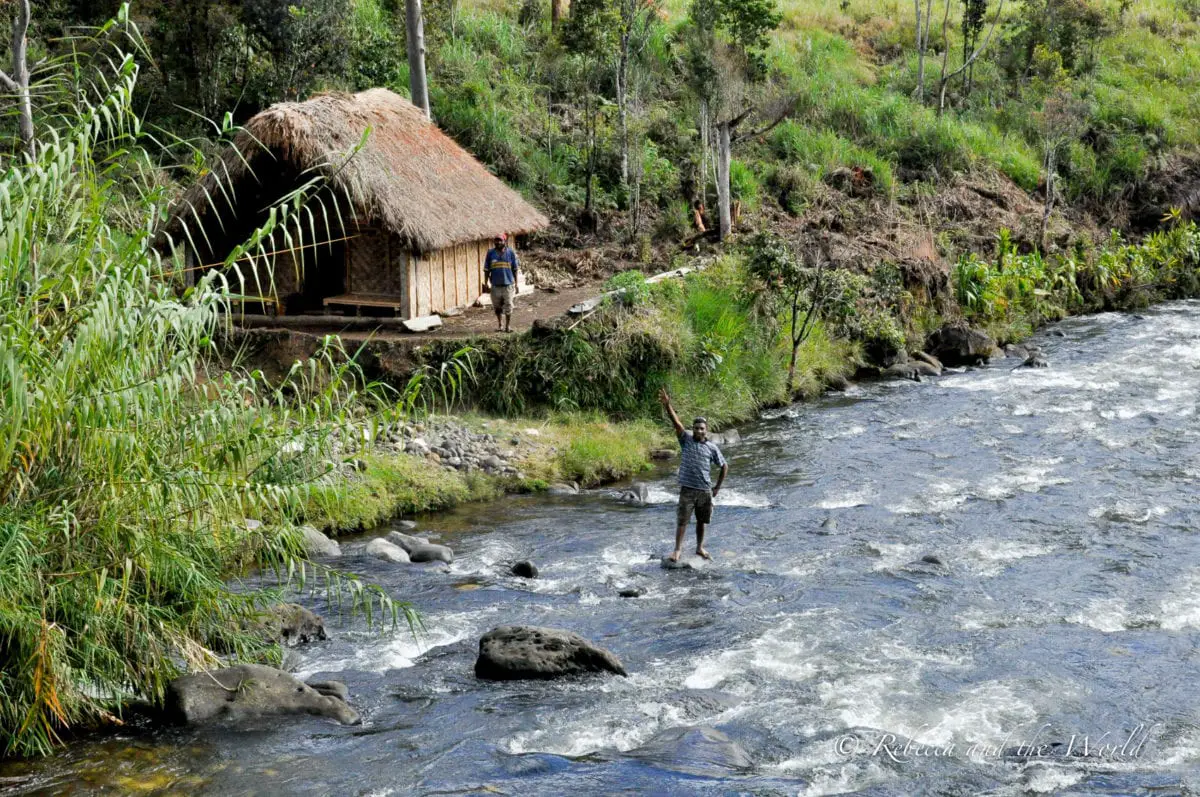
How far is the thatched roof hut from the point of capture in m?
19.7

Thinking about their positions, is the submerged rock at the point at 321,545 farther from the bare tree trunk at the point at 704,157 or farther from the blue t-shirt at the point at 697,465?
the bare tree trunk at the point at 704,157

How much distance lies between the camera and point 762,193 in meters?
30.2

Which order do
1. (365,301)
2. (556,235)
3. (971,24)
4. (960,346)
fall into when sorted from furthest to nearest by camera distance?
(971,24), (556,235), (960,346), (365,301)

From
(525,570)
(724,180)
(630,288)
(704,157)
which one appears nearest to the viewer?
(525,570)

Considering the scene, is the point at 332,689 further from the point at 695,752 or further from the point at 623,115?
the point at 623,115

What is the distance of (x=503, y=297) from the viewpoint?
19719 mm

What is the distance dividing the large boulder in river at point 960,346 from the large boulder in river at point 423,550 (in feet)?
45.0

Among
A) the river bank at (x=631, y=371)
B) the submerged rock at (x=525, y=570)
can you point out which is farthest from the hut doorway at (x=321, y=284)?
the submerged rock at (x=525, y=570)

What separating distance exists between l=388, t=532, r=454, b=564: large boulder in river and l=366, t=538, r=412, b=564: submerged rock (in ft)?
0.26

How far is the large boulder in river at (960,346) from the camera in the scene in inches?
981

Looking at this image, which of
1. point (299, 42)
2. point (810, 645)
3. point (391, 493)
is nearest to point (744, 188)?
point (299, 42)

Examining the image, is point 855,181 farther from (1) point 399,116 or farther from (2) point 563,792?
(2) point 563,792

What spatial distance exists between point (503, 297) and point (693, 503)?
679 cm

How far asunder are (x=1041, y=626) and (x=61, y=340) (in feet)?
30.0
